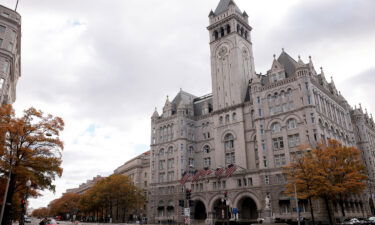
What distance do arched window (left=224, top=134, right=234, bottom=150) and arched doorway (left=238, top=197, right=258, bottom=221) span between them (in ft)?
42.5

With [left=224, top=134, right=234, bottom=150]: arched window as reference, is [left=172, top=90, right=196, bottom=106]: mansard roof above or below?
above

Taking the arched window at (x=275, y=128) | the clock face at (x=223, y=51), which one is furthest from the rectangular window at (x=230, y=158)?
the clock face at (x=223, y=51)

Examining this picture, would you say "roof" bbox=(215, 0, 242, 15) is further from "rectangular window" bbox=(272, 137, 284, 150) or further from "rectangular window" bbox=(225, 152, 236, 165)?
"rectangular window" bbox=(272, 137, 284, 150)

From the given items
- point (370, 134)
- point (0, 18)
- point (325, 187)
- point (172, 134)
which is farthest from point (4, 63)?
point (370, 134)

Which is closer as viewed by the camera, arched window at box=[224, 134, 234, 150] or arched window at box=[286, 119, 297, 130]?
arched window at box=[286, 119, 297, 130]

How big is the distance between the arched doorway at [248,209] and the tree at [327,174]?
18.5 metres

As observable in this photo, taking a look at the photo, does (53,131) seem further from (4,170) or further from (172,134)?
(172,134)

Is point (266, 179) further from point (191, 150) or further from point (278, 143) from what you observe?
point (191, 150)

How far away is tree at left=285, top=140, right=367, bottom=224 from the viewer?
4588 centimetres

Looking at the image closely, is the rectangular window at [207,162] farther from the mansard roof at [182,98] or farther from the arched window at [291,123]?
the arched window at [291,123]

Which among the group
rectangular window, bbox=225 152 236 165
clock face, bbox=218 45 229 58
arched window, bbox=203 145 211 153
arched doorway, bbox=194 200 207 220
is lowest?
arched doorway, bbox=194 200 207 220

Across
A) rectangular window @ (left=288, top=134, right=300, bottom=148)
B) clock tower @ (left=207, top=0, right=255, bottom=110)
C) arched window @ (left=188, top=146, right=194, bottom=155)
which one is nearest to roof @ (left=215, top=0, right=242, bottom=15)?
clock tower @ (left=207, top=0, right=255, bottom=110)

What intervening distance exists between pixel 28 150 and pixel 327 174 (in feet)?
139

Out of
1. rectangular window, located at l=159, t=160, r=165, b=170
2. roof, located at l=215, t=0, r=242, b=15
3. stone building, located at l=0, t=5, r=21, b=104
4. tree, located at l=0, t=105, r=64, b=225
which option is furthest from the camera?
roof, located at l=215, t=0, r=242, b=15
